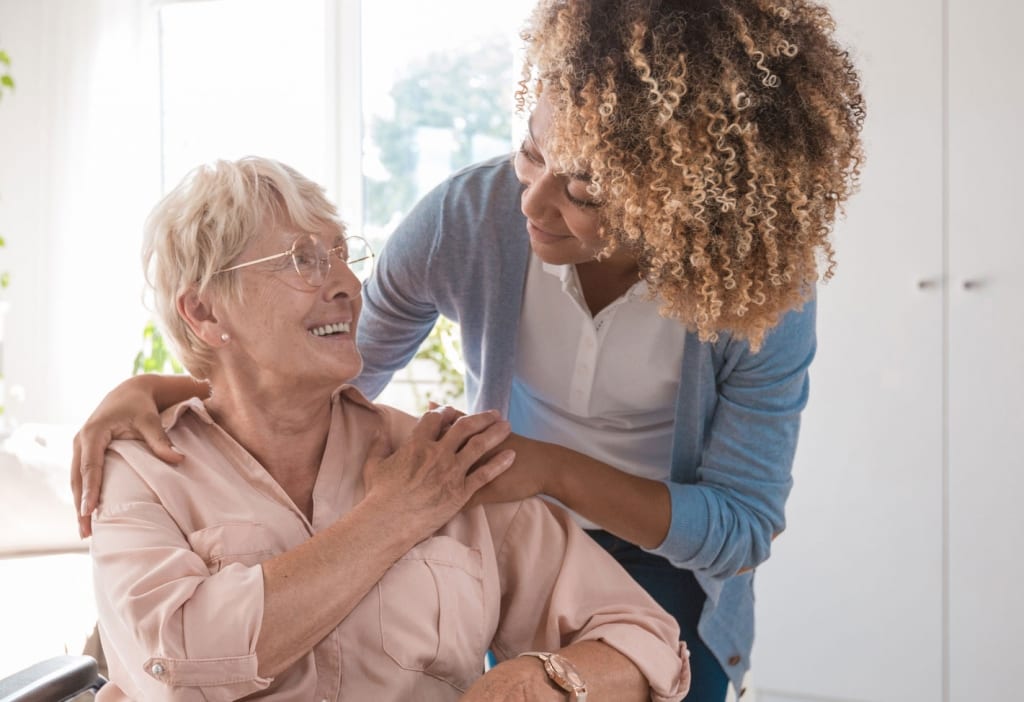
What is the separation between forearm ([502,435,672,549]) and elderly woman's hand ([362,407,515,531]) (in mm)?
45

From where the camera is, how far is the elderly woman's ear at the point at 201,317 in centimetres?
148

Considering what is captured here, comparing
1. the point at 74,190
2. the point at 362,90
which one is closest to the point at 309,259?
the point at 362,90

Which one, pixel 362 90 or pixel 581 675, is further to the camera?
pixel 362 90

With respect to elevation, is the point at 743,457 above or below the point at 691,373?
below

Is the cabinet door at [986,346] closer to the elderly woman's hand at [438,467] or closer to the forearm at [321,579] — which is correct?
the elderly woman's hand at [438,467]

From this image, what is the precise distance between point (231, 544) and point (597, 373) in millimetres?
634

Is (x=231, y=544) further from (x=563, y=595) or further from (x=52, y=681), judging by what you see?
(x=563, y=595)

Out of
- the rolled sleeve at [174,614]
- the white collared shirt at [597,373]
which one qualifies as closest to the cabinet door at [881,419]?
the white collared shirt at [597,373]

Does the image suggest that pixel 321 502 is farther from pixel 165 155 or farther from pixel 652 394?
pixel 165 155

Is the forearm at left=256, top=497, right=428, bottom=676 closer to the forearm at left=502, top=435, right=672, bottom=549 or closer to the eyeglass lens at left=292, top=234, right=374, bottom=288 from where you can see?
the forearm at left=502, top=435, right=672, bottom=549

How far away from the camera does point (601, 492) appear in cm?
149

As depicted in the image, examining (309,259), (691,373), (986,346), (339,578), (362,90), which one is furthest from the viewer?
(362,90)

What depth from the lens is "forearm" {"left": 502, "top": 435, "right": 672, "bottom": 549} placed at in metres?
1.48

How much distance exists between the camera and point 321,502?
1476mm
